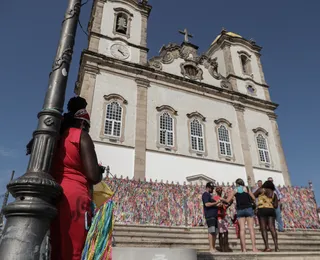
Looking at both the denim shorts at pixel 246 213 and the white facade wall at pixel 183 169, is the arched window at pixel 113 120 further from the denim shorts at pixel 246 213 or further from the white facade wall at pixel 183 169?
the denim shorts at pixel 246 213

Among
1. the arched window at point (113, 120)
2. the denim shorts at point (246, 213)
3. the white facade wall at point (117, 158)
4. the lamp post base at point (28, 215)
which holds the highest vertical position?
the arched window at point (113, 120)

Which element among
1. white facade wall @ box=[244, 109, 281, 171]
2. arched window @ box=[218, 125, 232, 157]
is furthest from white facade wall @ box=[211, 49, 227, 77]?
arched window @ box=[218, 125, 232, 157]

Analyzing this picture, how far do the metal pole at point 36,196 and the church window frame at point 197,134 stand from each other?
1447 cm

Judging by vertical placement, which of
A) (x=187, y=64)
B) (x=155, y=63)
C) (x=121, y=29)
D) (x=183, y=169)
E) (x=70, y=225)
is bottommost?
(x=70, y=225)

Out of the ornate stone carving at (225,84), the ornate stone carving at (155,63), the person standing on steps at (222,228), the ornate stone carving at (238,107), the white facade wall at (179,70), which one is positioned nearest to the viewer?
the person standing on steps at (222,228)

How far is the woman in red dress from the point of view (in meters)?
1.81

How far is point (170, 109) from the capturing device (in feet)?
56.9

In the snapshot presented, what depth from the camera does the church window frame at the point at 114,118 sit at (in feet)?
48.0

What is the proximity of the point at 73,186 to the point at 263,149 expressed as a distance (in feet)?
64.1

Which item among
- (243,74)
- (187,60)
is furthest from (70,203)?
(243,74)

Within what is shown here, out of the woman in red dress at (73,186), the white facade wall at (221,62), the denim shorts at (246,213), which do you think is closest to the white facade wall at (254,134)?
the white facade wall at (221,62)

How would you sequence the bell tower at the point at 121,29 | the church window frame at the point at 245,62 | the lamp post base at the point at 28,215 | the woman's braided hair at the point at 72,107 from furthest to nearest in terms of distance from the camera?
the church window frame at the point at 245,62 < the bell tower at the point at 121,29 < the woman's braided hair at the point at 72,107 < the lamp post base at the point at 28,215

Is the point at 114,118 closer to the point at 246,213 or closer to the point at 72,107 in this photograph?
the point at 246,213

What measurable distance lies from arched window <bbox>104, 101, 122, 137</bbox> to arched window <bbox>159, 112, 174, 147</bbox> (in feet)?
9.18
